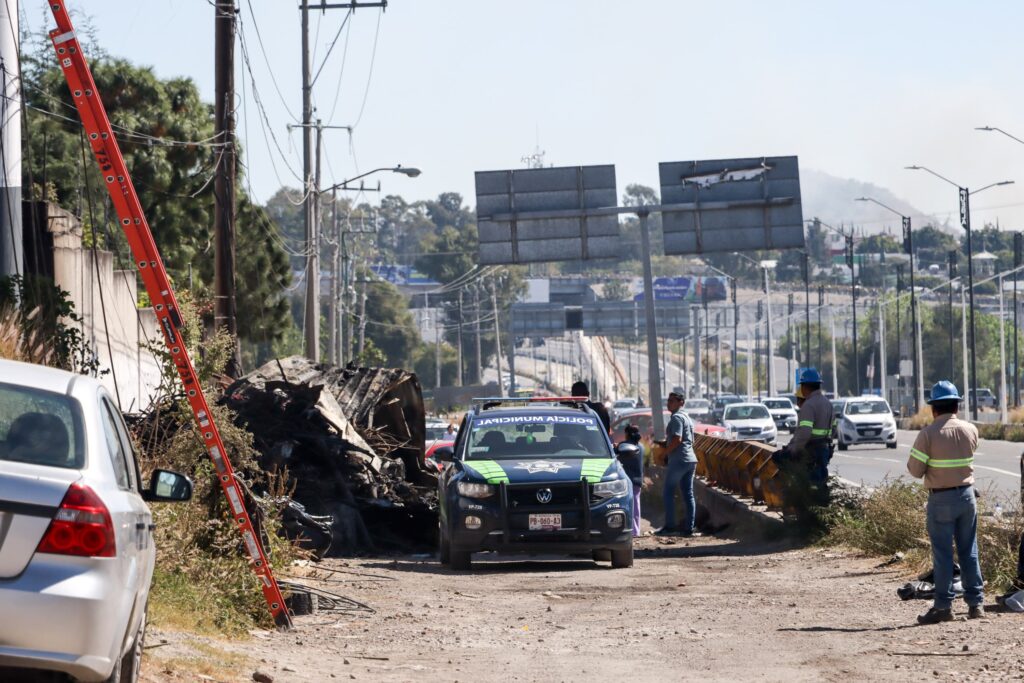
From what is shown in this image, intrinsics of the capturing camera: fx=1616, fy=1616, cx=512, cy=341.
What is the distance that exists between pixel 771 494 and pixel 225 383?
24.5 ft

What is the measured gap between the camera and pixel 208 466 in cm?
1270

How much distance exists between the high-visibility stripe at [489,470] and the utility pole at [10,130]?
5.08 metres

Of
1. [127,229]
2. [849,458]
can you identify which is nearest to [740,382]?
[849,458]

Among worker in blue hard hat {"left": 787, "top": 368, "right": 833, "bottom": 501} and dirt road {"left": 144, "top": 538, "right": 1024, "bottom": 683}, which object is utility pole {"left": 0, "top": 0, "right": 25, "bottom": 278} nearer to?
dirt road {"left": 144, "top": 538, "right": 1024, "bottom": 683}

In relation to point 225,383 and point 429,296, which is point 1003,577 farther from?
point 429,296

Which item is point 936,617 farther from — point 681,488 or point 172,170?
point 172,170

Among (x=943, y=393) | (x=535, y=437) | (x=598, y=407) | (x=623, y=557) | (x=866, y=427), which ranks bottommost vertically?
(x=866, y=427)

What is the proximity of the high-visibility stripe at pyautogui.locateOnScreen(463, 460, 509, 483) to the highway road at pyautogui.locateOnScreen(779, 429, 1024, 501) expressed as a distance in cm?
1056

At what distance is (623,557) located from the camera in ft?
55.2

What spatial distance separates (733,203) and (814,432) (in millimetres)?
14903

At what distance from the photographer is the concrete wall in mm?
21625

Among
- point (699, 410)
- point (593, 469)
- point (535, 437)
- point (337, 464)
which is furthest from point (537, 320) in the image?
point (593, 469)

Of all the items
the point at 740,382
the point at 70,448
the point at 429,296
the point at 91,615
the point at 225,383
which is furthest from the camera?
the point at 429,296

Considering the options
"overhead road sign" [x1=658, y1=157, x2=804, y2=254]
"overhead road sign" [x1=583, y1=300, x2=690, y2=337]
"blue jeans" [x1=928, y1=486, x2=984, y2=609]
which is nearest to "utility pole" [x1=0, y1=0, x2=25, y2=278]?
"blue jeans" [x1=928, y1=486, x2=984, y2=609]
